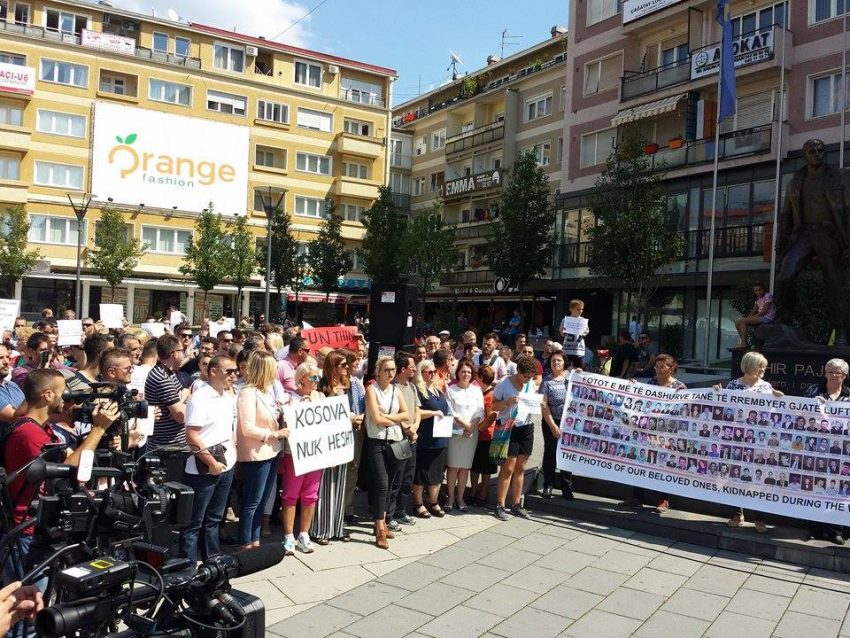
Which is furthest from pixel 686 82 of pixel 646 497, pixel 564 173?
pixel 646 497

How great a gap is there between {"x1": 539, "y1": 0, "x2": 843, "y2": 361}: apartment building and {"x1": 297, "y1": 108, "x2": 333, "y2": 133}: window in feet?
75.0

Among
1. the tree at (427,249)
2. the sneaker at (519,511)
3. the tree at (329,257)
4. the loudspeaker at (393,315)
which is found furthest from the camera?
the tree at (329,257)

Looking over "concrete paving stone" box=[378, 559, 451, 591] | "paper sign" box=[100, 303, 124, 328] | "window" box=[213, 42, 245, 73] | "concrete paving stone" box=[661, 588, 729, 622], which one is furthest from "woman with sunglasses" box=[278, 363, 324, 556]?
"window" box=[213, 42, 245, 73]

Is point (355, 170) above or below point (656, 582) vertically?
above

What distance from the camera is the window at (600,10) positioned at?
112 feet

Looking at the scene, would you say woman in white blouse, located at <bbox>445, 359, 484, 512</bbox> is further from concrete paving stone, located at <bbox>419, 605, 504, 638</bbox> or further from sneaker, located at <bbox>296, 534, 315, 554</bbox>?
concrete paving stone, located at <bbox>419, 605, 504, 638</bbox>

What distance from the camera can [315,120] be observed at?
2120 inches

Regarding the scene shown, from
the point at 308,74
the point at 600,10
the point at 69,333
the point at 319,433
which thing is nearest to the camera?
the point at 319,433

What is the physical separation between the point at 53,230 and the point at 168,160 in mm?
7978

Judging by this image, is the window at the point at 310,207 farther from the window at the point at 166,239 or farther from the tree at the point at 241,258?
the window at the point at 166,239

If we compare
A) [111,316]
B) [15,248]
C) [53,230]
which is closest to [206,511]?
[111,316]

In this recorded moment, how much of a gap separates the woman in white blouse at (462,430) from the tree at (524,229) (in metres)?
26.6

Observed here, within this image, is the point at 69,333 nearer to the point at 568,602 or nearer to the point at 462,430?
the point at 462,430

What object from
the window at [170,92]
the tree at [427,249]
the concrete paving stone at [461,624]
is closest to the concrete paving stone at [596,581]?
the concrete paving stone at [461,624]
